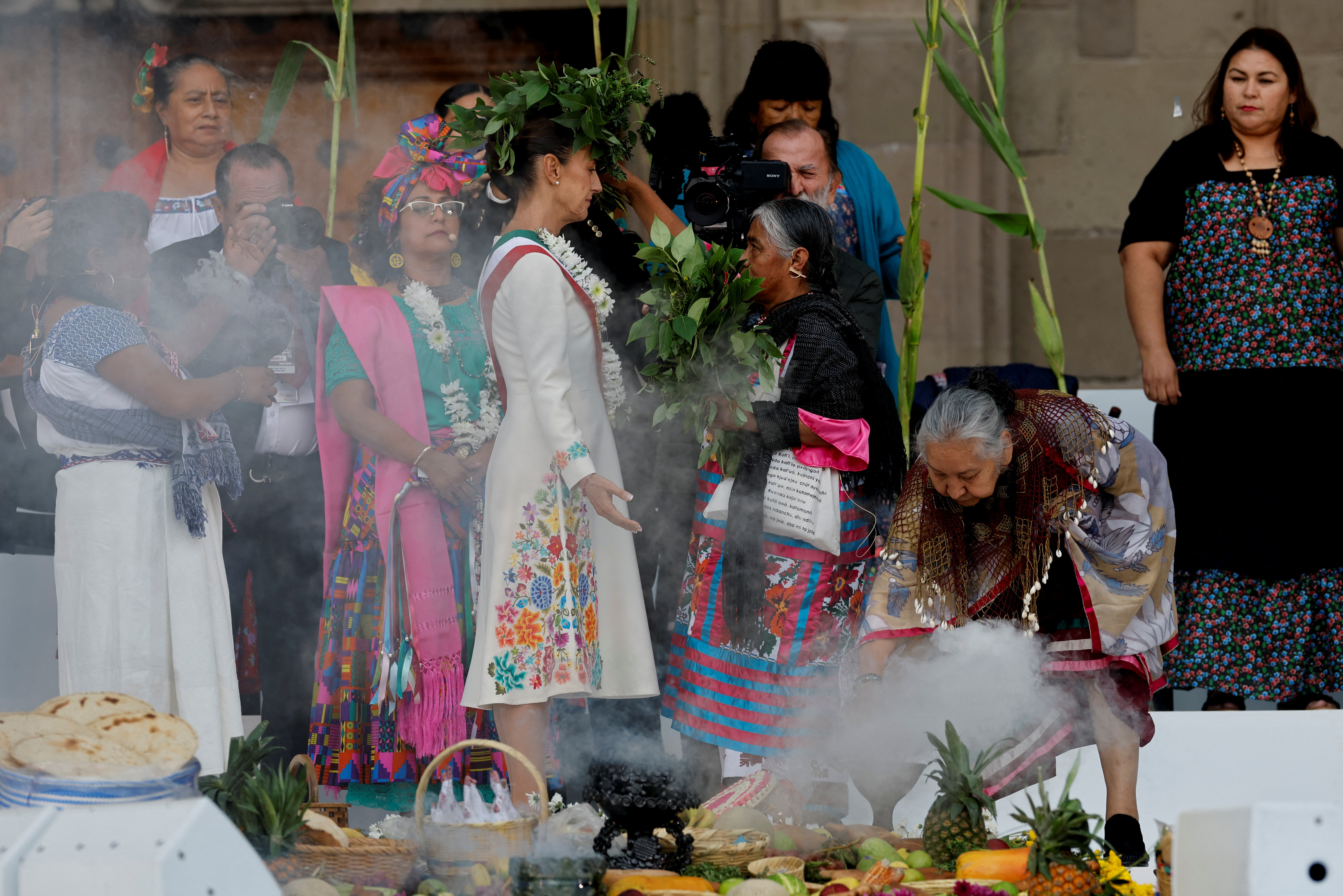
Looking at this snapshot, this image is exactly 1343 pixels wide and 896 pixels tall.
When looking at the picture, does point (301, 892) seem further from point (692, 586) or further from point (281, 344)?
point (281, 344)

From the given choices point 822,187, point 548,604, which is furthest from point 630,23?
point 548,604

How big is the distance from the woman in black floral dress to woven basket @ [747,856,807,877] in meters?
1.46

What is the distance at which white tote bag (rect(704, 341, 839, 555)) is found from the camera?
317 cm

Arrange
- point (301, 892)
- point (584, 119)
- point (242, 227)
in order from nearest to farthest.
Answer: point (301, 892), point (584, 119), point (242, 227)

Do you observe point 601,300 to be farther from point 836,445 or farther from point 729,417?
point 836,445

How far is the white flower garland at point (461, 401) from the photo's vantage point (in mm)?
3426

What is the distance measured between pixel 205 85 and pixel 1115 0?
3.21m

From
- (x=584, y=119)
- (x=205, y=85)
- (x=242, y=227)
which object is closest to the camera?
(x=584, y=119)

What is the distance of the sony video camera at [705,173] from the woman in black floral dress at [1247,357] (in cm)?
121

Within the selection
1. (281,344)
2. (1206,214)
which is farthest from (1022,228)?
(281,344)

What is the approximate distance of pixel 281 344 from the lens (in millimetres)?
3639

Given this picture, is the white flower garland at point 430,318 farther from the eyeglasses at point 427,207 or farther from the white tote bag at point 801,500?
the white tote bag at point 801,500

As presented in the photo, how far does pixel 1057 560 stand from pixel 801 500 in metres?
0.61

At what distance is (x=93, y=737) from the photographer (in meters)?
2.38
